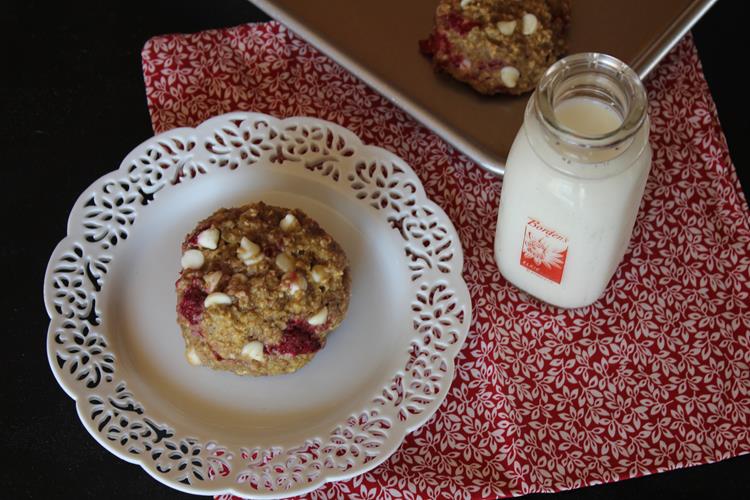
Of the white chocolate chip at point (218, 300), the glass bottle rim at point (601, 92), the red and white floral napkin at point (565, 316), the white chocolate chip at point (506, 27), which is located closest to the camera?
the glass bottle rim at point (601, 92)

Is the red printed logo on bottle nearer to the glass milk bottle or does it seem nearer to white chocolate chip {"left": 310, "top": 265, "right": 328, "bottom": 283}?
the glass milk bottle

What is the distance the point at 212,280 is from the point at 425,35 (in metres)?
0.89

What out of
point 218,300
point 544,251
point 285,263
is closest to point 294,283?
point 285,263

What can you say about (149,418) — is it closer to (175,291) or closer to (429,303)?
(175,291)

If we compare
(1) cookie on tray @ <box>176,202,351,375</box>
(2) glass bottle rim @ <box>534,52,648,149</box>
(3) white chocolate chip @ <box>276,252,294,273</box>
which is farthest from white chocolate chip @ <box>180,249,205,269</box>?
(2) glass bottle rim @ <box>534,52,648,149</box>

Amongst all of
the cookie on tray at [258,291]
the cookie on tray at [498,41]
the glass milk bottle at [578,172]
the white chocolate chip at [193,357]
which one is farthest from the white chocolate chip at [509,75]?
the white chocolate chip at [193,357]

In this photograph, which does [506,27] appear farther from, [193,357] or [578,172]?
[193,357]

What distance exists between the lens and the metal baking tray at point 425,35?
7.28ft

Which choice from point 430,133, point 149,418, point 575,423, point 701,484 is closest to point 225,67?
point 430,133

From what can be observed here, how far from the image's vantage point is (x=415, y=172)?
2270 millimetres

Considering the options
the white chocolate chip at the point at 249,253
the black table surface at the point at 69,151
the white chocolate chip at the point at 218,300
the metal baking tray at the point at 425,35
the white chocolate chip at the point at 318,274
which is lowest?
the black table surface at the point at 69,151

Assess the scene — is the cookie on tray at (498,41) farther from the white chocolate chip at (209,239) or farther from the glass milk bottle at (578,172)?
the white chocolate chip at (209,239)

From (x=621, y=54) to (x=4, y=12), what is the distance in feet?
5.54

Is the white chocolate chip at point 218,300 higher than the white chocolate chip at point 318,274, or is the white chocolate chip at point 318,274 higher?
the white chocolate chip at point 318,274
